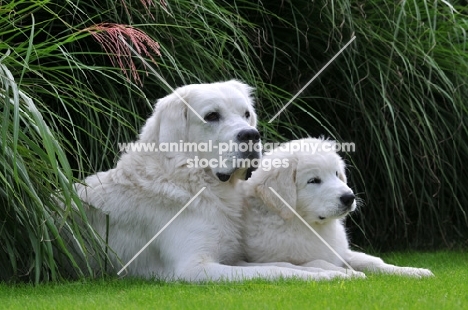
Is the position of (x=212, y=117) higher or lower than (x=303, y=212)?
higher

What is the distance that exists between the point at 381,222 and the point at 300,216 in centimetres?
235

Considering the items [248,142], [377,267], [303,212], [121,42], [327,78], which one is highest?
[121,42]

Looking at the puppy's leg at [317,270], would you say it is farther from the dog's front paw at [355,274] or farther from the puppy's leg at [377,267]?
the puppy's leg at [377,267]

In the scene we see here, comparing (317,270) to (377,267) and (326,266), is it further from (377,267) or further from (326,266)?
(377,267)

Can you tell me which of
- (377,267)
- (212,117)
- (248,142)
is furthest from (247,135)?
(377,267)

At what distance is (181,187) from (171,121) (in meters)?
0.42

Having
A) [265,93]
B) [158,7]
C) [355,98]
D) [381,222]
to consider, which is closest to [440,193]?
[381,222]

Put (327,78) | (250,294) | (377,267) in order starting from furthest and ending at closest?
1. (327,78)
2. (377,267)
3. (250,294)

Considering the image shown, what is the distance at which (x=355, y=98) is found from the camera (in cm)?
706

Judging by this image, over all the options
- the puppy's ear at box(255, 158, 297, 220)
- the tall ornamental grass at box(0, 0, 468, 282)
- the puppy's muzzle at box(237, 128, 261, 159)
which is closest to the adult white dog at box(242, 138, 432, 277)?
the puppy's ear at box(255, 158, 297, 220)

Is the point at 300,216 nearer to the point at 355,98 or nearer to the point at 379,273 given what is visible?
the point at 379,273

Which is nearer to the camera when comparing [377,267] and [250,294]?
[250,294]

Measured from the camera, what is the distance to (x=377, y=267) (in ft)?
17.3

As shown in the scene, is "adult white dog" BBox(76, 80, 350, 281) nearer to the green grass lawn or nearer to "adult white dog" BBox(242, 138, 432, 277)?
"adult white dog" BBox(242, 138, 432, 277)
